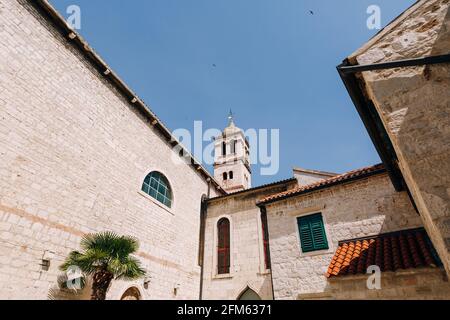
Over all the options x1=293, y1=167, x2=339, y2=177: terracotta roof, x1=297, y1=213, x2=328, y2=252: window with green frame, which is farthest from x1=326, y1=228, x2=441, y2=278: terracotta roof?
x1=293, y1=167, x2=339, y2=177: terracotta roof

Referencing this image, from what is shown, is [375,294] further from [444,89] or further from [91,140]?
[91,140]

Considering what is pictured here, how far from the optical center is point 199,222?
14672 mm

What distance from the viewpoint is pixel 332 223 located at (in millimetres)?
9055

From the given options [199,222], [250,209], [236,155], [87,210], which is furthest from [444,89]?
[236,155]

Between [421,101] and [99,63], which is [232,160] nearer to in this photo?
[99,63]

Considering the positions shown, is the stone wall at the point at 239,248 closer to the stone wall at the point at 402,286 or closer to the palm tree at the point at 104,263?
the stone wall at the point at 402,286

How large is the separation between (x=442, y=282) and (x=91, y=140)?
10.9 m

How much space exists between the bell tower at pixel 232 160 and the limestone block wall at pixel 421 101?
21.3m

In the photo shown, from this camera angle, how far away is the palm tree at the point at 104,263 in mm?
6391

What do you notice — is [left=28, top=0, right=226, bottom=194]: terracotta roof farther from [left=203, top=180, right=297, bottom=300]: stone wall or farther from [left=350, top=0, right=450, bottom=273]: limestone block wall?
[left=350, top=0, right=450, bottom=273]: limestone block wall

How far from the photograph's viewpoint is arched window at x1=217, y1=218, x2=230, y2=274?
1323 centimetres

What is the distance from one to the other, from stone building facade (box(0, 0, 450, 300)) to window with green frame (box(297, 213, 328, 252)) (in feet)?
0.13

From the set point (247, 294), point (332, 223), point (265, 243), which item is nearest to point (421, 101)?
point (332, 223)

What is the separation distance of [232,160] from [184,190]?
13.3 meters
